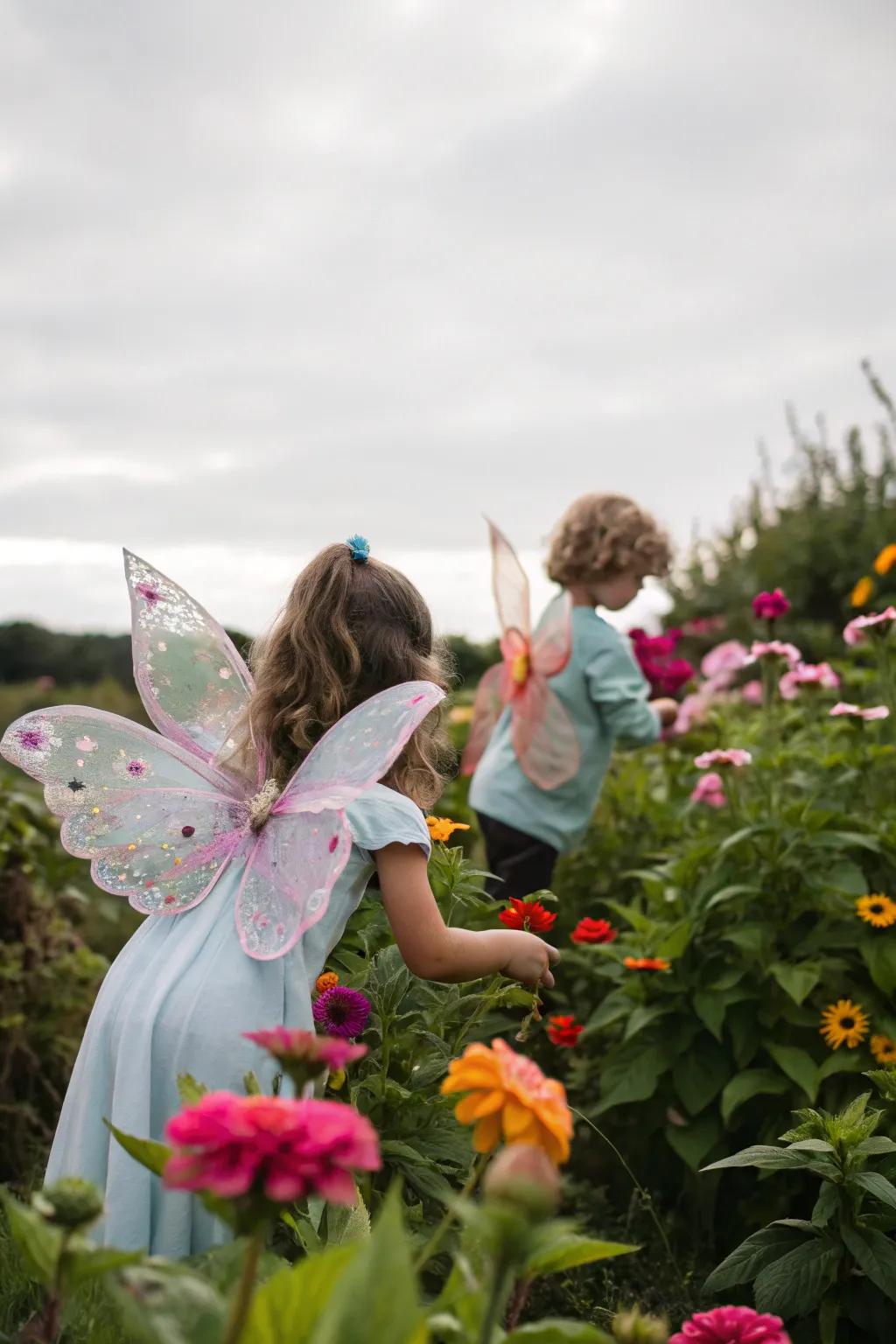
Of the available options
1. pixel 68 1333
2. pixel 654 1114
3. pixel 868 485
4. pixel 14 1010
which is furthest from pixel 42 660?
pixel 68 1333

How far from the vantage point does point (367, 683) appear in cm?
203

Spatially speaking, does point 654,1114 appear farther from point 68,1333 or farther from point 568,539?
point 568,539

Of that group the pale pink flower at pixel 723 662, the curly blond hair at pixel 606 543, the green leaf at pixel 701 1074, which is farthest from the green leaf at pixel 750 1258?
the pale pink flower at pixel 723 662

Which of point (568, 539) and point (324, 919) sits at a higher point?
point (568, 539)

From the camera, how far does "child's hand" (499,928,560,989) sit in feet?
5.59

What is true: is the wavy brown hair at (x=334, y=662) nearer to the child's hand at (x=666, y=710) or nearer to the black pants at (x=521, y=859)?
the black pants at (x=521, y=859)

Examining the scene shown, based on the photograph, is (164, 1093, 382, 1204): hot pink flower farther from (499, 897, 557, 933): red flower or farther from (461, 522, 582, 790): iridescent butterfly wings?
(461, 522, 582, 790): iridescent butterfly wings

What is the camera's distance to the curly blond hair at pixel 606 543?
13.2 feet

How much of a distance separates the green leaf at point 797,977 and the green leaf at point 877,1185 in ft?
2.09

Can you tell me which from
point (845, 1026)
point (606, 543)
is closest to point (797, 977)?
point (845, 1026)

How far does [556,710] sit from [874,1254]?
6.67ft

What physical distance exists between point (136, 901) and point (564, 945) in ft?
6.32

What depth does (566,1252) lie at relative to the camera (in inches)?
45.0

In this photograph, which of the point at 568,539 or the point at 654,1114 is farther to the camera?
the point at 568,539
